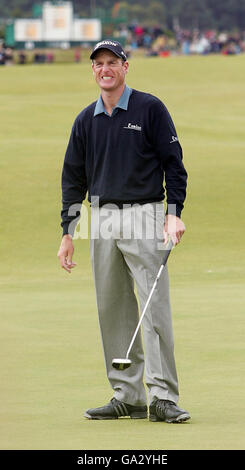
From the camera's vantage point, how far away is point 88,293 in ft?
41.5

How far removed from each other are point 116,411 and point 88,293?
6.41 meters

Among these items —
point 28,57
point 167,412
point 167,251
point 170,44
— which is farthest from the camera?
point 170,44

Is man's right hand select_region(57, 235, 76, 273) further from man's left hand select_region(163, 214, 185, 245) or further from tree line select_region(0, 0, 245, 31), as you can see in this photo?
tree line select_region(0, 0, 245, 31)

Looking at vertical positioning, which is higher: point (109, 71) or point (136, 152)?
point (109, 71)

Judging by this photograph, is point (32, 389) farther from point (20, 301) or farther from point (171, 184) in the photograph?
point (20, 301)

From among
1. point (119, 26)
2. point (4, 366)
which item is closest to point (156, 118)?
point (4, 366)

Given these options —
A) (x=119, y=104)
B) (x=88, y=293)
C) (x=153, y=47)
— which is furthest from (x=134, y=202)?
(x=153, y=47)

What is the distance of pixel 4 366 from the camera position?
753 centimetres

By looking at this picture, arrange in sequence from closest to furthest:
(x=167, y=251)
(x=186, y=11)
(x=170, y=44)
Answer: (x=167, y=251), (x=170, y=44), (x=186, y=11)

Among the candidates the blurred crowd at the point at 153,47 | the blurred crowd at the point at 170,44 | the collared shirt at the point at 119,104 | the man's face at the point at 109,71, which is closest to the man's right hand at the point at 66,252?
the collared shirt at the point at 119,104

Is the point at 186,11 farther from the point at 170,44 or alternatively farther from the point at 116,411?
the point at 116,411

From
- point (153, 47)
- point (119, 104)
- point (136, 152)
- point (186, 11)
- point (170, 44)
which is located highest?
point (186, 11)

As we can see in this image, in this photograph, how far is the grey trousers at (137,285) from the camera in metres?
6.14

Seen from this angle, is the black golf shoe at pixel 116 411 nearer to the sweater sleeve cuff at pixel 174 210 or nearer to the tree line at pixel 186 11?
the sweater sleeve cuff at pixel 174 210
